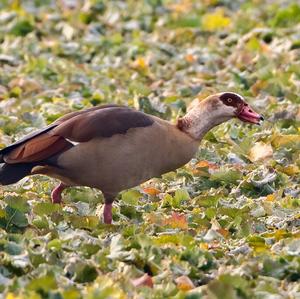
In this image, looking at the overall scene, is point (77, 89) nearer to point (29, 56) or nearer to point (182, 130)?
point (29, 56)

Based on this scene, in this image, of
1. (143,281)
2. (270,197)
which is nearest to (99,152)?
(270,197)

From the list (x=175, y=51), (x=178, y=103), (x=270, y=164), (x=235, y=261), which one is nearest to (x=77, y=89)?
(x=178, y=103)

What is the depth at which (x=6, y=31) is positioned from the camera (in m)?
15.8

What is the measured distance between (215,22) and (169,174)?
664cm

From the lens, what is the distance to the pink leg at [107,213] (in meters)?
8.35

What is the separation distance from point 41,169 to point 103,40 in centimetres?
707

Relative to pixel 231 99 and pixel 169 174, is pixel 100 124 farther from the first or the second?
pixel 169 174

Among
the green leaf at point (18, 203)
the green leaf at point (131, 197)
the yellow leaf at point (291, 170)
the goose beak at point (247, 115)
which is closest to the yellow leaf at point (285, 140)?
the yellow leaf at point (291, 170)

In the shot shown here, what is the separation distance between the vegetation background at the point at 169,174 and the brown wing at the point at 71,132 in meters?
0.34

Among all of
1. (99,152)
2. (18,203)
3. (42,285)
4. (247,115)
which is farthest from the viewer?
(247,115)

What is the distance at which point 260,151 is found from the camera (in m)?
10.1

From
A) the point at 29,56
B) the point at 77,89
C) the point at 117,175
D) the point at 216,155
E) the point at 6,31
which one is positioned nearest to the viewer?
the point at 117,175

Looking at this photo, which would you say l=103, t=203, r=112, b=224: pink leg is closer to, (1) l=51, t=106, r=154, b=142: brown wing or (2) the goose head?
(1) l=51, t=106, r=154, b=142: brown wing

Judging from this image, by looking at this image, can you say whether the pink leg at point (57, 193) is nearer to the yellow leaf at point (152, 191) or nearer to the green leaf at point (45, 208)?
the green leaf at point (45, 208)
